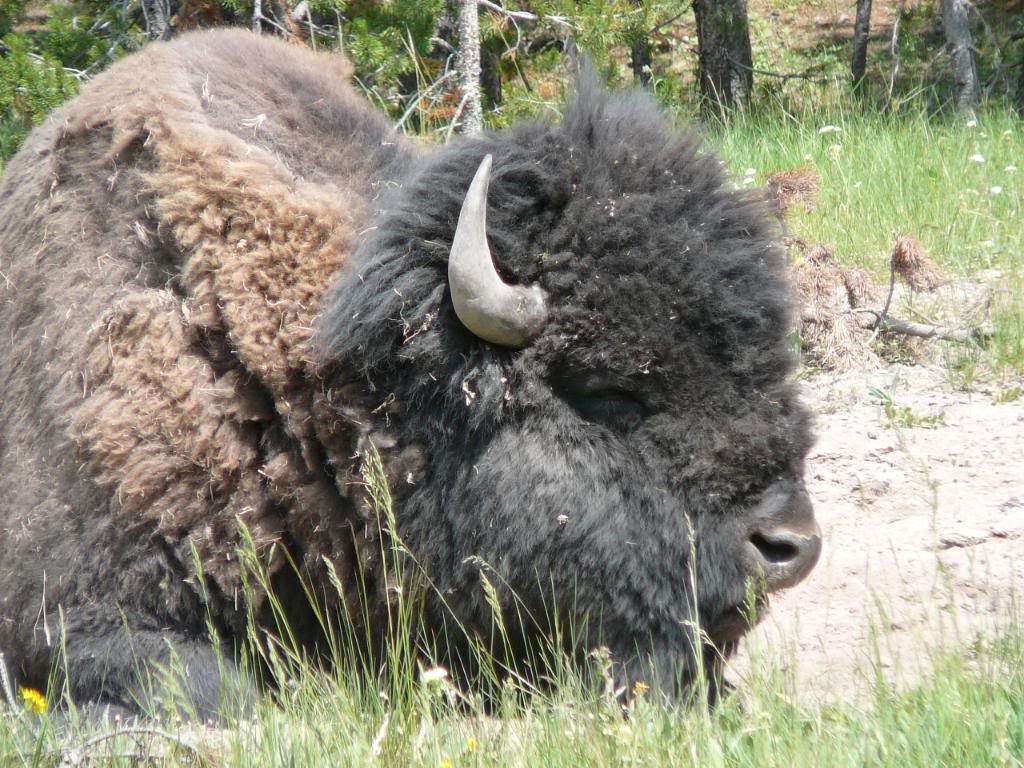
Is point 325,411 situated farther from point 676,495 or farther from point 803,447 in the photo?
point 803,447

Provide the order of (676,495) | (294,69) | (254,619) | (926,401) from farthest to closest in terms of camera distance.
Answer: (926,401)
(294,69)
(254,619)
(676,495)

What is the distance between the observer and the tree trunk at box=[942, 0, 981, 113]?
1049cm

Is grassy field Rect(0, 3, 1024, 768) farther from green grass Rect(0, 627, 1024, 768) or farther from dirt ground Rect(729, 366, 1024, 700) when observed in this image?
dirt ground Rect(729, 366, 1024, 700)

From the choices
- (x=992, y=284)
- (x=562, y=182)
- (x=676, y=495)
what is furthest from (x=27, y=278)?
(x=992, y=284)

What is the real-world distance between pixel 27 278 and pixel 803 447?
2.66 m

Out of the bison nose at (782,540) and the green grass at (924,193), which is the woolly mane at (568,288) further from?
the green grass at (924,193)

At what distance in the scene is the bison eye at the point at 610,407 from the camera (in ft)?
10.6

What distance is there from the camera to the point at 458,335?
3.22 metres

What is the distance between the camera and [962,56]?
34.5 feet

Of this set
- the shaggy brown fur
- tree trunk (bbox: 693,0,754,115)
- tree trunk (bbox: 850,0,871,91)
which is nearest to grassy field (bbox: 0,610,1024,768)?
the shaggy brown fur

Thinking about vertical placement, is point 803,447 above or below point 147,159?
below

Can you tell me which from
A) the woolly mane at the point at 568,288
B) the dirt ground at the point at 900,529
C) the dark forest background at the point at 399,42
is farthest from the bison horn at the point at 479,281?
the dark forest background at the point at 399,42

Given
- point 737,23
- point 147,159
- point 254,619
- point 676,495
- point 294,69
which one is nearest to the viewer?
point 676,495

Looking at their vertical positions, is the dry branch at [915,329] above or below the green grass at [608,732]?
below
